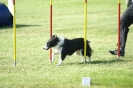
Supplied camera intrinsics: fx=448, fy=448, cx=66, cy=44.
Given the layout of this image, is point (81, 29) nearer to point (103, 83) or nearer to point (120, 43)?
point (120, 43)

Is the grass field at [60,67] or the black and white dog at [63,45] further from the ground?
the black and white dog at [63,45]

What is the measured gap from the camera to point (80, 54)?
36.7 feet

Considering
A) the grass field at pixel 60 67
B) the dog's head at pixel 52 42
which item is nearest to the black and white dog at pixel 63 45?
the dog's head at pixel 52 42

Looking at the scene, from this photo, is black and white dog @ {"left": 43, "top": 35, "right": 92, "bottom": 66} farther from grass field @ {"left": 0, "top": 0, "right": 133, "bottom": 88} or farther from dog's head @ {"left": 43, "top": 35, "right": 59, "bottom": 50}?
grass field @ {"left": 0, "top": 0, "right": 133, "bottom": 88}

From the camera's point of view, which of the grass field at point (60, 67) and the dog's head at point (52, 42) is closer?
the grass field at point (60, 67)

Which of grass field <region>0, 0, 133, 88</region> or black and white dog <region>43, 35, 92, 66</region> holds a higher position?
black and white dog <region>43, 35, 92, 66</region>

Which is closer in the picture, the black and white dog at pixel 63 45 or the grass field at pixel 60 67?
the grass field at pixel 60 67

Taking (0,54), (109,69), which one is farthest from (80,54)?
(0,54)

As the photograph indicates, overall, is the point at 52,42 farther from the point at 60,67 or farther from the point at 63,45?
the point at 60,67

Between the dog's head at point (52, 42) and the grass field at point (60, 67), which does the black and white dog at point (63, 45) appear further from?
the grass field at point (60, 67)

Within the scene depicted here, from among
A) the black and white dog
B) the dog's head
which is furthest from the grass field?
the dog's head

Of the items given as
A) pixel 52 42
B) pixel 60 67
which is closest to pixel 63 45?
pixel 52 42

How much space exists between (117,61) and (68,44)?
1.31m

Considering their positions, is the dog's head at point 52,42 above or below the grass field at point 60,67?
above
